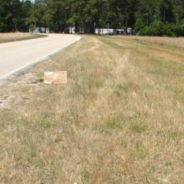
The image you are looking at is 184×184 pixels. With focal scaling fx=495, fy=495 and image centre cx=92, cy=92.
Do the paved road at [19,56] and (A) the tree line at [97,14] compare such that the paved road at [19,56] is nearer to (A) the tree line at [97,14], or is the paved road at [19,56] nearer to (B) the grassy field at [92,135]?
(B) the grassy field at [92,135]

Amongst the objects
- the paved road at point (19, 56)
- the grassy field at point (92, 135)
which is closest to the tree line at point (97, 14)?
the paved road at point (19, 56)

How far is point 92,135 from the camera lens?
272 inches

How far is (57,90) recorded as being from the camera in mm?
11750

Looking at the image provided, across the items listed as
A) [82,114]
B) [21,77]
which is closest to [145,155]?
[82,114]

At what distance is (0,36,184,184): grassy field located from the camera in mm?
5363

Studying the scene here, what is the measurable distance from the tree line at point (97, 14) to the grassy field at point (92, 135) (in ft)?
412

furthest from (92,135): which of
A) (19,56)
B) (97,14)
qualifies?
(97,14)

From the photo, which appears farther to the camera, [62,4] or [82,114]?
[62,4]

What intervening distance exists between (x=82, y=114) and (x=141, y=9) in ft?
477

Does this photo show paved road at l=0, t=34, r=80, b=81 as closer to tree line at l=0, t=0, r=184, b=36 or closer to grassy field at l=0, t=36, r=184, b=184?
grassy field at l=0, t=36, r=184, b=184

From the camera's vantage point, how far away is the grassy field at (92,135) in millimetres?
5363

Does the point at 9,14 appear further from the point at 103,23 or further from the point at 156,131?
the point at 156,131

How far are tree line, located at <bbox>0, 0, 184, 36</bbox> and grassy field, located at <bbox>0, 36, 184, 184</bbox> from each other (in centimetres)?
12557

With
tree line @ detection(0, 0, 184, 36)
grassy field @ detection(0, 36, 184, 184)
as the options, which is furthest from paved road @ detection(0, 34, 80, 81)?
tree line @ detection(0, 0, 184, 36)
